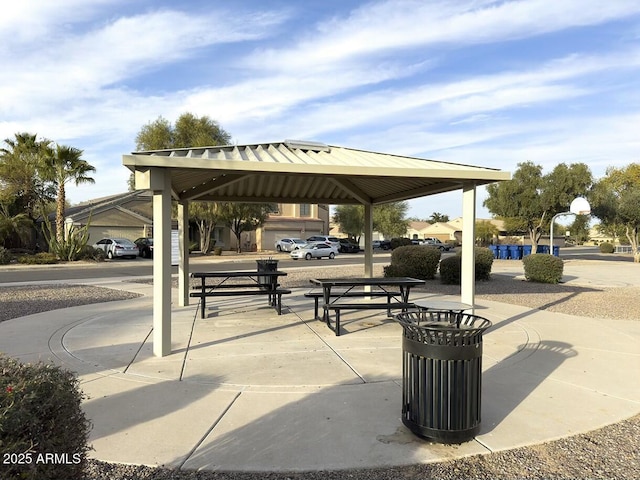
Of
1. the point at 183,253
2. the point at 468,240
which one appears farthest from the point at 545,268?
the point at 183,253

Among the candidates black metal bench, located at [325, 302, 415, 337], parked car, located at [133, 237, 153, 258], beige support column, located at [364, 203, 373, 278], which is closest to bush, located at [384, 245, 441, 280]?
beige support column, located at [364, 203, 373, 278]

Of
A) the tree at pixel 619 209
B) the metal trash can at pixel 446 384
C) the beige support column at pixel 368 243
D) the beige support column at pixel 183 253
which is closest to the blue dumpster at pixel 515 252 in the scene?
the tree at pixel 619 209

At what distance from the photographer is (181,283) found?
10578 mm

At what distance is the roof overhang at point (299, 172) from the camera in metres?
6.16

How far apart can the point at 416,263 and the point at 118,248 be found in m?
23.1

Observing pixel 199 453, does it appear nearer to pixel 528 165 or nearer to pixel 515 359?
pixel 515 359

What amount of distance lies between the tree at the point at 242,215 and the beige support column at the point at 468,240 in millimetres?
28743

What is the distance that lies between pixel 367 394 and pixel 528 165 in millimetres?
33429

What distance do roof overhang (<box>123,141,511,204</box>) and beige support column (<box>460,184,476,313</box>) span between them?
20 centimetres

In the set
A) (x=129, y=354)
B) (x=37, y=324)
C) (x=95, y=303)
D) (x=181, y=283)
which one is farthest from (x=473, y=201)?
(x=95, y=303)

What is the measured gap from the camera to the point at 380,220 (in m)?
57.9

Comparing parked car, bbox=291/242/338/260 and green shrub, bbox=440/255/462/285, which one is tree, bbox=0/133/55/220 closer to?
parked car, bbox=291/242/338/260

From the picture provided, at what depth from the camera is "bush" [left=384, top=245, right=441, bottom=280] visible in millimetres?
16438

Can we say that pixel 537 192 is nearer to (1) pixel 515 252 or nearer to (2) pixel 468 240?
(1) pixel 515 252
